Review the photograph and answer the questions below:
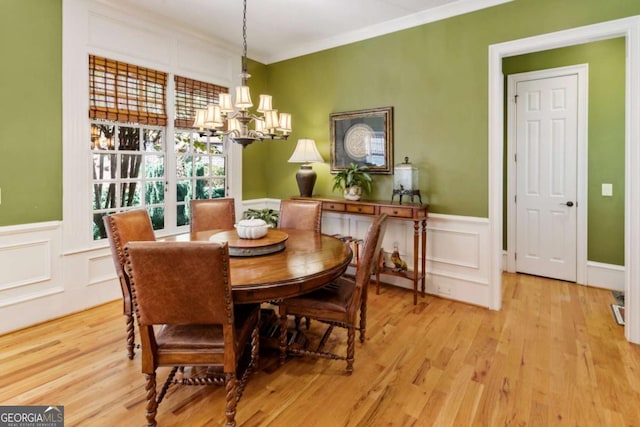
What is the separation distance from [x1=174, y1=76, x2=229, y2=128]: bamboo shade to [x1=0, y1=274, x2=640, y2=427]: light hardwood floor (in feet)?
7.13

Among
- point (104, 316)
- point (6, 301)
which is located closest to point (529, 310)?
point (104, 316)

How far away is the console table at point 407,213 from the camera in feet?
11.0

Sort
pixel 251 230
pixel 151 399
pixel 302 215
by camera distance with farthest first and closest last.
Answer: pixel 302 215 → pixel 251 230 → pixel 151 399

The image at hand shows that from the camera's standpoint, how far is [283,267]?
201cm

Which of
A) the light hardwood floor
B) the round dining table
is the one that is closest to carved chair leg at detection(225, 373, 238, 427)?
the light hardwood floor

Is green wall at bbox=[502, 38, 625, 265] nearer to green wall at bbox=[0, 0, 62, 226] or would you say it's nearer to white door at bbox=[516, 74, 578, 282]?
white door at bbox=[516, 74, 578, 282]

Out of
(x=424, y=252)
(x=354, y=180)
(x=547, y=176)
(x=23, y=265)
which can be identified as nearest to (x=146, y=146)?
(x=23, y=265)

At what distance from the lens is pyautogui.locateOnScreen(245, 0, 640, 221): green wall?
3006mm

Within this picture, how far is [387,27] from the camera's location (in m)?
3.75

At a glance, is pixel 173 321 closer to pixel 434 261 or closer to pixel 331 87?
pixel 434 261

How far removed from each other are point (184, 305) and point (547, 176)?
424 centimetres

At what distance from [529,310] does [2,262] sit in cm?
452

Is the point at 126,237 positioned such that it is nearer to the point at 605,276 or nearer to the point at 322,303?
the point at 322,303

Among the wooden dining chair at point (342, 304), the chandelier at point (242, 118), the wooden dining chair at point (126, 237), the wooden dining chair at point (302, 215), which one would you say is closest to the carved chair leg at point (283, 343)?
the wooden dining chair at point (342, 304)
